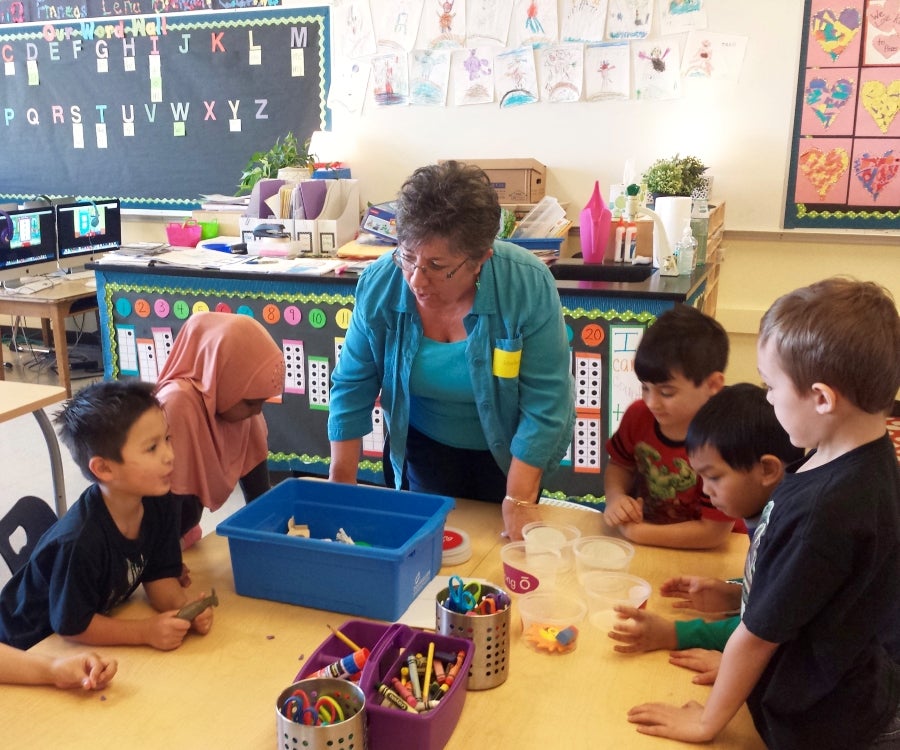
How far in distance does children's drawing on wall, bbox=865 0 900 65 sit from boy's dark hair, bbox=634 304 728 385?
2.90 meters

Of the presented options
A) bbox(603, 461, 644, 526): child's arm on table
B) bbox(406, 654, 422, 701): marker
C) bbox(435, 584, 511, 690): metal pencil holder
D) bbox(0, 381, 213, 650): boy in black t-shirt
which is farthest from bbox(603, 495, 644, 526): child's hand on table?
bbox(0, 381, 213, 650): boy in black t-shirt

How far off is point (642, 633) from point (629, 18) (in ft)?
11.9

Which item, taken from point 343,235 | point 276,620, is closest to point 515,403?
point 276,620

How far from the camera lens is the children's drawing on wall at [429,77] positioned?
4.48 m

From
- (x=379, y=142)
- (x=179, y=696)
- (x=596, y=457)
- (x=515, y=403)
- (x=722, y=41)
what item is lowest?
(x=596, y=457)

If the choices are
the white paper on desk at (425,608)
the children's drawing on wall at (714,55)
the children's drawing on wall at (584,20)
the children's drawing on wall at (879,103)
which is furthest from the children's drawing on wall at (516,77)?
the white paper on desk at (425,608)

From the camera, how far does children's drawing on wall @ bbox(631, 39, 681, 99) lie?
13.5 feet

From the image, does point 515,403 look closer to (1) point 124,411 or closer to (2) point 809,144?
(1) point 124,411

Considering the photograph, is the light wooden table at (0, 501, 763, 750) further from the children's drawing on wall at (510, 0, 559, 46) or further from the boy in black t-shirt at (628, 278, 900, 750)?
the children's drawing on wall at (510, 0, 559, 46)

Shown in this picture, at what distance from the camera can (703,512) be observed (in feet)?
5.25

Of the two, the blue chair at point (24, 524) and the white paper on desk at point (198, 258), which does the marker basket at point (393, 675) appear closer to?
the blue chair at point (24, 524)

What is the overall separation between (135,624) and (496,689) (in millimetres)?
543

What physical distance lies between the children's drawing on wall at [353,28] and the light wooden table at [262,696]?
3.89m

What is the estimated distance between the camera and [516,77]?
172 inches
